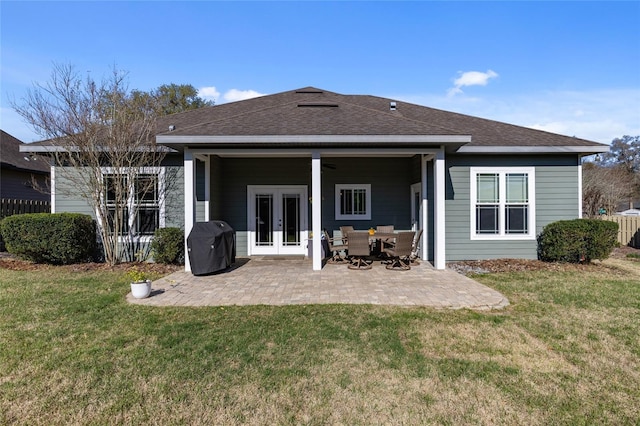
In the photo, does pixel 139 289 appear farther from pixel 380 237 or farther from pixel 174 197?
pixel 380 237

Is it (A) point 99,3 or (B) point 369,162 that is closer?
(A) point 99,3

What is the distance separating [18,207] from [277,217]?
911 cm

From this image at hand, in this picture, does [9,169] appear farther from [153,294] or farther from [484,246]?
[484,246]

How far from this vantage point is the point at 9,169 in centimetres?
1395

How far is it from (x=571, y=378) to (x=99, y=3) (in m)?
12.3

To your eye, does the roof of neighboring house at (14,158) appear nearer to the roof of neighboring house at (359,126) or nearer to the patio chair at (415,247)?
the roof of neighboring house at (359,126)

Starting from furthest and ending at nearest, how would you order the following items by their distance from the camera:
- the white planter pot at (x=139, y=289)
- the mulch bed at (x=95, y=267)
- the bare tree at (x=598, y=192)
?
the bare tree at (x=598, y=192), the mulch bed at (x=95, y=267), the white planter pot at (x=139, y=289)

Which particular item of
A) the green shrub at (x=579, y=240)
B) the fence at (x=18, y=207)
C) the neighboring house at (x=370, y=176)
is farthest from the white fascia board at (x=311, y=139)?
the fence at (x=18, y=207)

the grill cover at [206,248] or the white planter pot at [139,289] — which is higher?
the grill cover at [206,248]

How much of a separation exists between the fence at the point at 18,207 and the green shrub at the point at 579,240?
1619cm

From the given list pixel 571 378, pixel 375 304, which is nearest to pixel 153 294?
pixel 375 304

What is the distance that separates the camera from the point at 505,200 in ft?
30.7

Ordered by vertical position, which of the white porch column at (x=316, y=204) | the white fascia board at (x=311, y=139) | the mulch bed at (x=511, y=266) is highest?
the white fascia board at (x=311, y=139)

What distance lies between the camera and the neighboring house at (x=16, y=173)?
1379 cm
